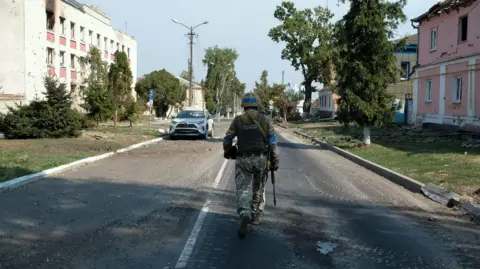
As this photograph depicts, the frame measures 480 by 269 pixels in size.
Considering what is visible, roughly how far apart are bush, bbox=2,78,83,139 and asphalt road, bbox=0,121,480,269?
10274 mm

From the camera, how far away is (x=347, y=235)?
674 centimetres

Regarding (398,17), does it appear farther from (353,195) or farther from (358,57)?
(353,195)

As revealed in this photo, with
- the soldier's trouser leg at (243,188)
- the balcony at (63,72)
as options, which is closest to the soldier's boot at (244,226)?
the soldier's trouser leg at (243,188)

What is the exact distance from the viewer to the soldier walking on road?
6773 mm

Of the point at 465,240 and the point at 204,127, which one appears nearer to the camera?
the point at 465,240

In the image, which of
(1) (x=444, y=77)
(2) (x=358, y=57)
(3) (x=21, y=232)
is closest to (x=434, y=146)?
(2) (x=358, y=57)

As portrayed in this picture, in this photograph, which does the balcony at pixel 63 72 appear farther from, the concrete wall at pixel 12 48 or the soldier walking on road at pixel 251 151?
the soldier walking on road at pixel 251 151

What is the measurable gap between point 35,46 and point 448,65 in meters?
28.7

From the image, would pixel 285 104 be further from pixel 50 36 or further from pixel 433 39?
pixel 433 39

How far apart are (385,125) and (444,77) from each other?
732 cm

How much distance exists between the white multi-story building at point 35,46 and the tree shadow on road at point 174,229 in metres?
25.6

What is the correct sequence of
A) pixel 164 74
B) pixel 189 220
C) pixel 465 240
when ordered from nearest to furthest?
1. pixel 465 240
2. pixel 189 220
3. pixel 164 74

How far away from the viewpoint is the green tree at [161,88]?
68.8 metres

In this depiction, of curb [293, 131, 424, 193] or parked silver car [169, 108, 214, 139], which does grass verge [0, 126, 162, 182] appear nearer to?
parked silver car [169, 108, 214, 139]
